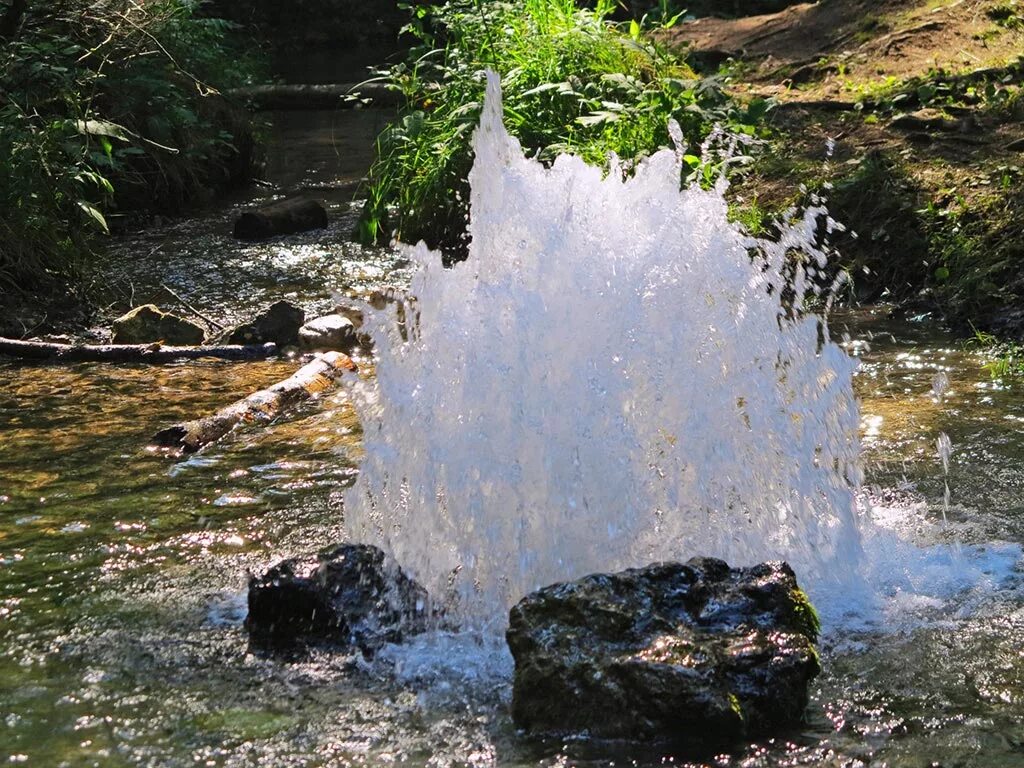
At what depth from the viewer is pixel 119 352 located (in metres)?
7.52

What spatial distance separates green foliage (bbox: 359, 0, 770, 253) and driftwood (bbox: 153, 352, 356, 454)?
2458 millimetres

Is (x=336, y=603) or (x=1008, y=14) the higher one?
(x=1008, y=14)

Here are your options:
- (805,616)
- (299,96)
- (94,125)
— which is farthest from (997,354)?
(299,96)

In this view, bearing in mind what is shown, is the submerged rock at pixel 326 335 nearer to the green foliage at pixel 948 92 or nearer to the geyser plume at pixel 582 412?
the geyser plume at pixel 582 412

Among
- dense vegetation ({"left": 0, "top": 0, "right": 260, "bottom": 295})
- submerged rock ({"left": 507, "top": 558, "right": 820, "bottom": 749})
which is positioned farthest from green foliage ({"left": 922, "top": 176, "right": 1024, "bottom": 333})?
dense vegetation ({"left": 0, "top": 0, "right": 260, "bottom": 295})

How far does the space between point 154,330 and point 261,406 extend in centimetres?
194

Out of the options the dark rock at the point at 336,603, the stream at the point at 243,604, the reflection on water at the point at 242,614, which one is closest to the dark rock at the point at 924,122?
the stream at the point at 243,604

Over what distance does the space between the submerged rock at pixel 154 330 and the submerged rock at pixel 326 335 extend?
75cm

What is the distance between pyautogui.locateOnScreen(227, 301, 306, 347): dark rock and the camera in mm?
7906

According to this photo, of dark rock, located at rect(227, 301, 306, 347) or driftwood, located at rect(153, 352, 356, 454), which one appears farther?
dark rock, located at rect(227, 301, 306, 347)

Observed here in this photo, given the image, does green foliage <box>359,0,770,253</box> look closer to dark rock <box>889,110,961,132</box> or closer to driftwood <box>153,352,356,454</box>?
dark rock <box>889,110,961,132</box>

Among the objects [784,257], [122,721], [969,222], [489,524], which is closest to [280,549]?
[489,524]

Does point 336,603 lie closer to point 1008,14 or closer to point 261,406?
point 261,406

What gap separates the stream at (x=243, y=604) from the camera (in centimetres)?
337
